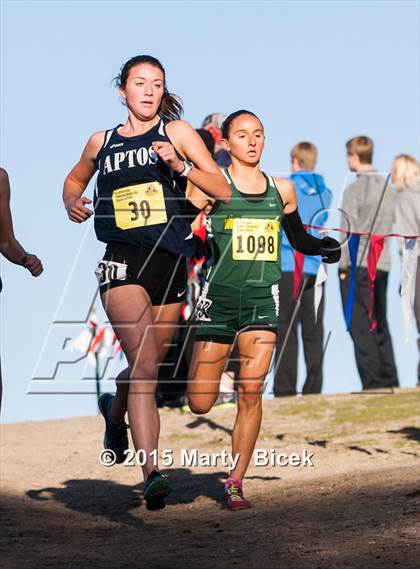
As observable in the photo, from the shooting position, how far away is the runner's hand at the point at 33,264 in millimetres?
7945

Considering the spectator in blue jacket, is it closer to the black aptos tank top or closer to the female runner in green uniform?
the female runner in green uniform

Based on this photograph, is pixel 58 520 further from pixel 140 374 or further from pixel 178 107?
pixel 178 107

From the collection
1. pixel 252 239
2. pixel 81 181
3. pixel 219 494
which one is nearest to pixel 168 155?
pixel 81 181

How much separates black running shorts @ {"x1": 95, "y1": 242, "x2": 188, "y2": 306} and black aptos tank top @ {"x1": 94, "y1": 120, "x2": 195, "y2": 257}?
0.05m

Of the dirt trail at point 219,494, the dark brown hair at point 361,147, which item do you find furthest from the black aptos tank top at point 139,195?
the dark brown hair at point 361,147

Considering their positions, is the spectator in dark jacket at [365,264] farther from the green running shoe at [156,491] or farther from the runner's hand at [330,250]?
the green running shoe at [156,491]

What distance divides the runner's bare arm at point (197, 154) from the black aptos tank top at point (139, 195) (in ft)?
0.22

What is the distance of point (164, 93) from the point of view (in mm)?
8047

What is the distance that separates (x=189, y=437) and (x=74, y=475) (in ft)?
5.77

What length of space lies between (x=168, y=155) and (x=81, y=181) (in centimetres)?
96

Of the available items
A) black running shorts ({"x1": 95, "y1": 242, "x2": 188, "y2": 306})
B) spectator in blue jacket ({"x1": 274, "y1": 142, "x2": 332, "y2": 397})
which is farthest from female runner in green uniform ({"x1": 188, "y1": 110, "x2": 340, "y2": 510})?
spectator in blue jacket ({"x1": 274, "y1": 142, "x2": 332, "y2": 397})

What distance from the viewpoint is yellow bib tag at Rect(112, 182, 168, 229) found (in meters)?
7.70

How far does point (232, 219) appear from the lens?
8750 mm

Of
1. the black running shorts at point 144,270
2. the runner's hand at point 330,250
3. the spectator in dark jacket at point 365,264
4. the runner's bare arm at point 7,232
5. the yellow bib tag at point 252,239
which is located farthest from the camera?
the spectator in dark jacket at point 365,264
